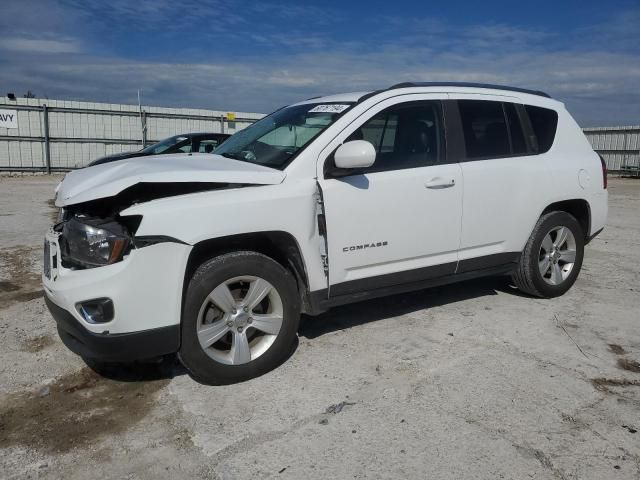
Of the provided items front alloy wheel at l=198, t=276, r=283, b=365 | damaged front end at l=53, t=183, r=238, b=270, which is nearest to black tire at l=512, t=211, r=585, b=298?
front alloy wheel at l=198, t=276, r=283, b=365

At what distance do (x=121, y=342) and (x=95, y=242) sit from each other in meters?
0.57

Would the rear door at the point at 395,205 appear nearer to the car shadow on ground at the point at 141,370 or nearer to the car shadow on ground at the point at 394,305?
the car shadow on ground at the point at 394,305

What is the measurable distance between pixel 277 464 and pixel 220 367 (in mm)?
854

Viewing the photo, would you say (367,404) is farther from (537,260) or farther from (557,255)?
(557,255)

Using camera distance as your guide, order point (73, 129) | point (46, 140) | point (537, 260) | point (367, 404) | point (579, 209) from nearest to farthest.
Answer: point (367, 404), point (537, 260), point (579, 209), point (46, 140), point (73, 129)

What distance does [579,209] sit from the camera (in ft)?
17.3

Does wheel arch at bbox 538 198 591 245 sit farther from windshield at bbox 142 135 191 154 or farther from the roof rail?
windshield at bbox 142 135 191 154

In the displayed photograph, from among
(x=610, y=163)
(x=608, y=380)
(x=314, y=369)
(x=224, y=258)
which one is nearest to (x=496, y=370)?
(x=608, y=380)

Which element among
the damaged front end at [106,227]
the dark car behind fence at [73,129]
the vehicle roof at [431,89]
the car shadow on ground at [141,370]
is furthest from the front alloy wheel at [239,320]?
the dark car behind fence at [73,129]

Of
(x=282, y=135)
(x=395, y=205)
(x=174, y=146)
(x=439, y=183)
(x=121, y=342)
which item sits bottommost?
(x=121, y=342)

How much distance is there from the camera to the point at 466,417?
307 cm

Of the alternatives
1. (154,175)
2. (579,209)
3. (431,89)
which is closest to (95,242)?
(154,175)

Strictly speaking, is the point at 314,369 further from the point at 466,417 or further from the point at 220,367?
the point at 466,417

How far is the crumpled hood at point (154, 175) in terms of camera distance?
3.10 metres
